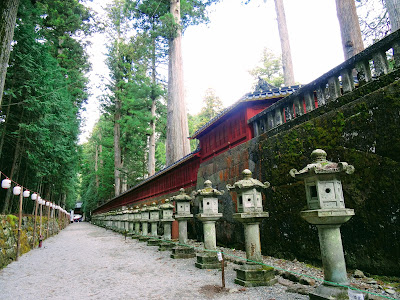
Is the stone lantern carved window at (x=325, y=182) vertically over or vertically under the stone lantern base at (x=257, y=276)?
over

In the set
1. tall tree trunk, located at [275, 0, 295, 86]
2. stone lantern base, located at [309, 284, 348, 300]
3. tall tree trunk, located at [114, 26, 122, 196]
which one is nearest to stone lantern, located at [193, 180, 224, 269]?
stone lantern base, located at [309, 284, 348, 300]

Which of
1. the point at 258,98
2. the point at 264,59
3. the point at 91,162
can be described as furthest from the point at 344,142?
the point at 91,162

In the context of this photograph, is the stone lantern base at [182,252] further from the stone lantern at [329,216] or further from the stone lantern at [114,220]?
the stone lantern at [114,220]

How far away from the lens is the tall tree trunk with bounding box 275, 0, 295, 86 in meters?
14.7

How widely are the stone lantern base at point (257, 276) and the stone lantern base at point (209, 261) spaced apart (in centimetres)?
142

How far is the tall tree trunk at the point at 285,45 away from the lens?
14.7 m

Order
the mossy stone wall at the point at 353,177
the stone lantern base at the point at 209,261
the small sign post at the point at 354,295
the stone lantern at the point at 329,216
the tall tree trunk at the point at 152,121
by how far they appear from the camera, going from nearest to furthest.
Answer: the small sign post at the point at 354,295 < the stone lantern at the point at 329,216 < the mossy stone wall at the point at 353,177 < the stone lantern base at the point at 209,261 < the tall tree trunk at the point at 152,121

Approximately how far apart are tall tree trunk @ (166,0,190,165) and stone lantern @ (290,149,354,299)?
41.8 ft

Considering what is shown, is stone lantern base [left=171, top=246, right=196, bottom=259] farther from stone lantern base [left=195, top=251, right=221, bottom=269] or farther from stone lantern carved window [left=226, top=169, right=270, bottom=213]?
stone lantern carved window [left=226, top=169, right=270, bottom=213]

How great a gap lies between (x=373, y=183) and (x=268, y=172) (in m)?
2.45

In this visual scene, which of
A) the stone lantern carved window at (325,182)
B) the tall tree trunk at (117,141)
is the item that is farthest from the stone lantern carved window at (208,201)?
the tall tree trunk at (117,141)

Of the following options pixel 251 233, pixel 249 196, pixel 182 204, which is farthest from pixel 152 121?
pixel 251 233

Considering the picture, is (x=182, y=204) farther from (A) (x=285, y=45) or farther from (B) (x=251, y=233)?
(A) (x=285, y=45)

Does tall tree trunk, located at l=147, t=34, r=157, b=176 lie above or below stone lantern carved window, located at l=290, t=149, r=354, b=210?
above
